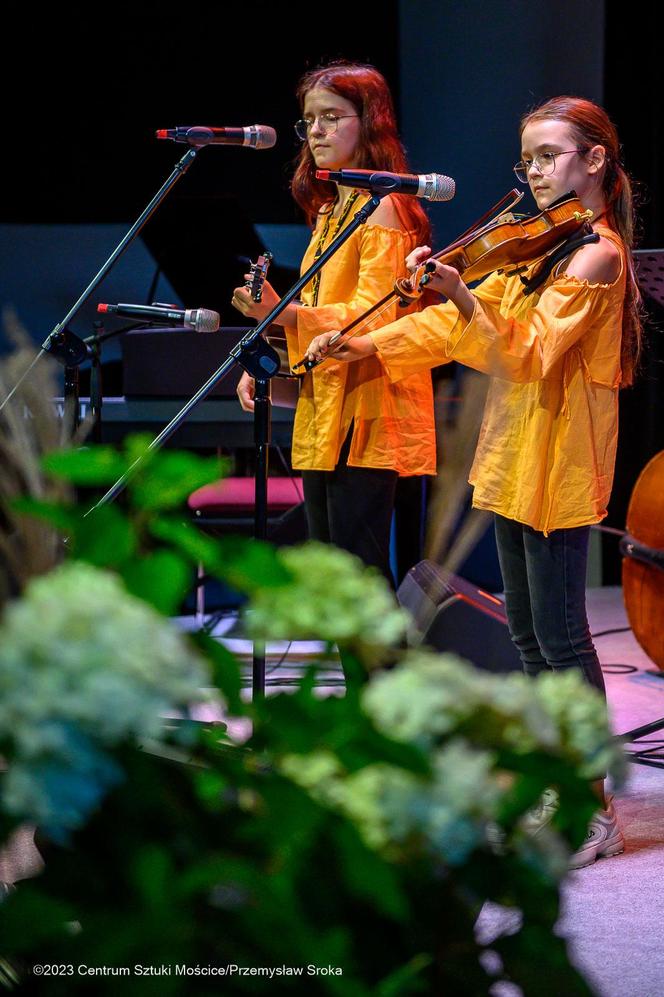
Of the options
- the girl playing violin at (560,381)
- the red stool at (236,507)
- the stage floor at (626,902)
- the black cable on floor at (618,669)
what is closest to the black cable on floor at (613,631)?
the black cable on floor at (618,669)

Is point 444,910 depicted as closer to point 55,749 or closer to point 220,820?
point 220,820

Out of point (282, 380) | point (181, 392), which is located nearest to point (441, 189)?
point (282, 380)

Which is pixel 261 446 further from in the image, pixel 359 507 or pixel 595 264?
pixel 595 264

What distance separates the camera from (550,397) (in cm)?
199

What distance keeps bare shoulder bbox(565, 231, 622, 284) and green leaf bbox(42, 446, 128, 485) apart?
140cm

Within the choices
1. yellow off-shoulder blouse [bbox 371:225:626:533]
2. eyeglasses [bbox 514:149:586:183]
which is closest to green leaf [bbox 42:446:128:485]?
yellow off-shoulder blouse [bbox 371:225:626:533]

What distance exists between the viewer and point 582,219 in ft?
6.30

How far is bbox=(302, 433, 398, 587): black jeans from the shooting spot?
241 cm

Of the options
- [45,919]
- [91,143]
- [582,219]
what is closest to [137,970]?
[45,919]

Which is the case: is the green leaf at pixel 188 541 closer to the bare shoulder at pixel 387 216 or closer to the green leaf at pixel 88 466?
the green leaf at pixel 88 466

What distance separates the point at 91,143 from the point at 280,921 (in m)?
4.51

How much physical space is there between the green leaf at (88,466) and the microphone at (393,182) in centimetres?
148

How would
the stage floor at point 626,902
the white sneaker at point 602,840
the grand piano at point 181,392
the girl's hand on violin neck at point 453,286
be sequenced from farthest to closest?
the grand piano at point 181,392
the white sneaker at point 602,840
the girl's hand on violin neck at point 453,286
the stage floor at point 626,902

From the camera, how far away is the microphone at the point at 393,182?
2.05 metres
